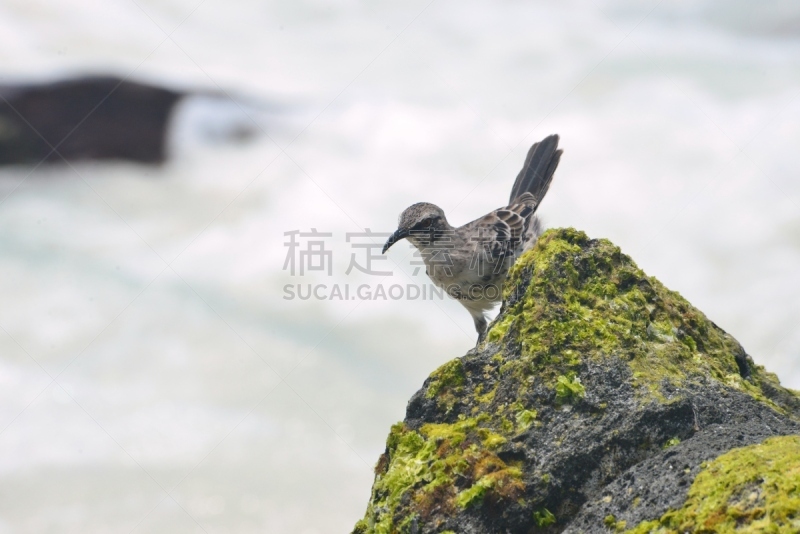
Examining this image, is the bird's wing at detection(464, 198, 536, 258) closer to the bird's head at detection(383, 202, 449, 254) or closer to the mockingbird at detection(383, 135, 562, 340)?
the mockingbird at detection(383, 135, 562, 340)

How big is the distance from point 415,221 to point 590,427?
5265 mm

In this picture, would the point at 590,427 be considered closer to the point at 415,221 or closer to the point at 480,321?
the point at 415,221

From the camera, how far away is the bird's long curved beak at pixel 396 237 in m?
8.45

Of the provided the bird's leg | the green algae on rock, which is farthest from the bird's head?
the green algae on rock

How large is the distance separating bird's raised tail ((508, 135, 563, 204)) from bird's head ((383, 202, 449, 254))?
2.09 meters

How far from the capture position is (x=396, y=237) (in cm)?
845

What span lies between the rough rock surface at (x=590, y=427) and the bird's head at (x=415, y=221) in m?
4.10

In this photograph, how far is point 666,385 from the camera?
360 cm

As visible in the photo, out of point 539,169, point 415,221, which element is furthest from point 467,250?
point 539,169

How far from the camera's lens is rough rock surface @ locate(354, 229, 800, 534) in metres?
2.85

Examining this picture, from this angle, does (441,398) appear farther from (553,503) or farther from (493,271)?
(493,271)

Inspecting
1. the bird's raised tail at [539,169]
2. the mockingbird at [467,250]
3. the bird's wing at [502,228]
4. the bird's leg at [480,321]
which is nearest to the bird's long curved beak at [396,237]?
the mockingbird at [467,250]

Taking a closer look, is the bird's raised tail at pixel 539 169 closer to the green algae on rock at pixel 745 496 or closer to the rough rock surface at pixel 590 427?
the rough rock surface at pixel 590 427

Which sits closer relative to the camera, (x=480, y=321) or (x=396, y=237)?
(x=396, y=237)
